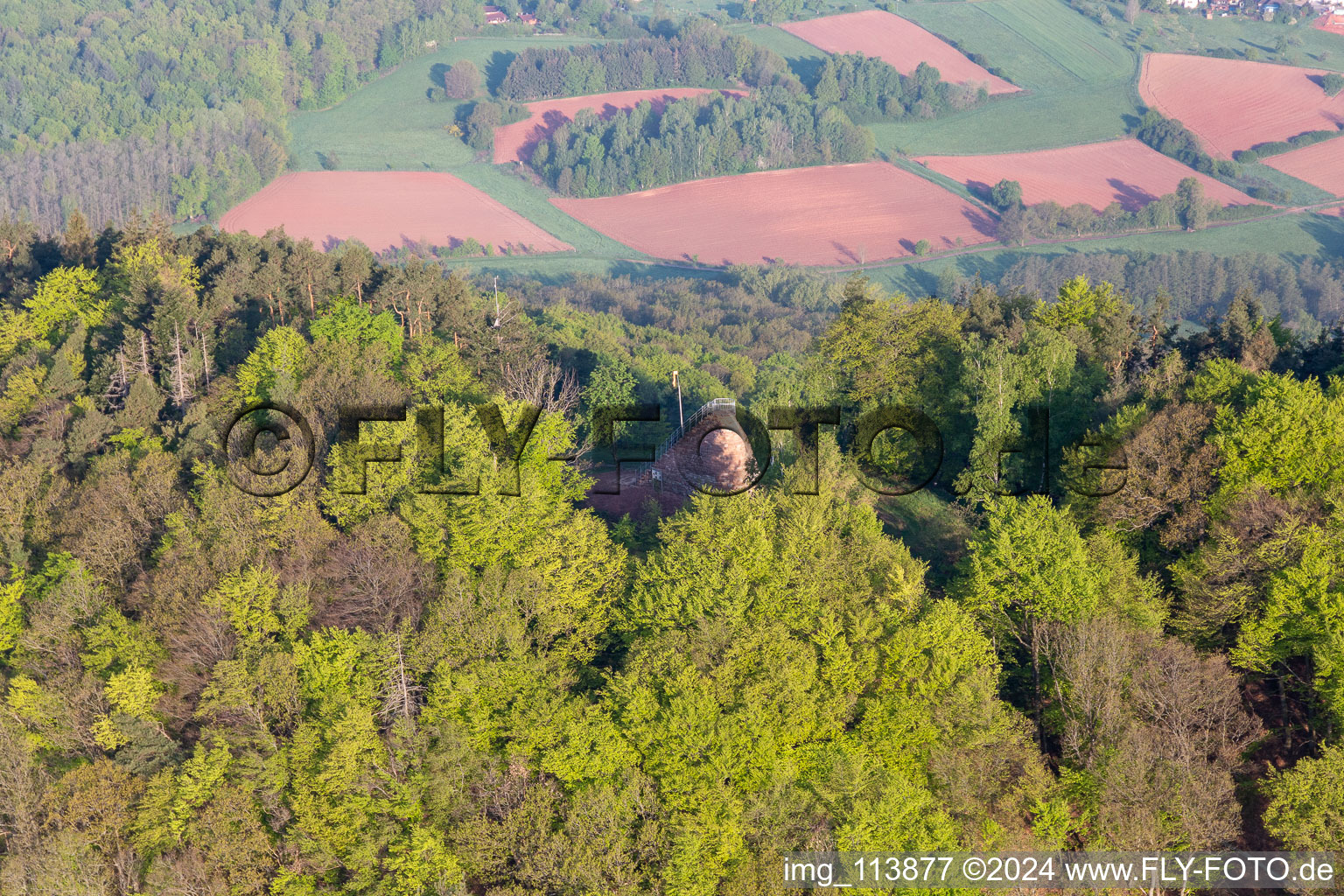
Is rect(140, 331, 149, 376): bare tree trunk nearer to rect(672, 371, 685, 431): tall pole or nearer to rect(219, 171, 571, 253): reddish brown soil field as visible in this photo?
rect(672, 371, 685, 431): tall pole

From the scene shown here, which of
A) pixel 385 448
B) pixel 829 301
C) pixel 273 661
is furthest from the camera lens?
pixel 829 301

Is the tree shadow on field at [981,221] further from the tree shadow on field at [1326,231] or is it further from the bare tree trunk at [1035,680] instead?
the bare tree trunk at [1035,680]

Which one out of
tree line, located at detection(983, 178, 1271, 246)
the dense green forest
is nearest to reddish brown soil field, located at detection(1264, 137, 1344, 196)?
tree line, located at detection(983, 178, 1271, 246)

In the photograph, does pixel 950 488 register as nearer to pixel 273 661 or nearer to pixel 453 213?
pixel 273 661

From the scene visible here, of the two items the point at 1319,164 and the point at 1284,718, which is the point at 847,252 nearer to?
the point at 1319,164

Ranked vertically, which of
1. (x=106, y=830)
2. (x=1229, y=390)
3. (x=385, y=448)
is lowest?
(x=106, y=830)

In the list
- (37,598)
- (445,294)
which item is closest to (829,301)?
(445,294)

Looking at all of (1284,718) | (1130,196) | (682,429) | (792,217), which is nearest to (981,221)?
(1130,196)
